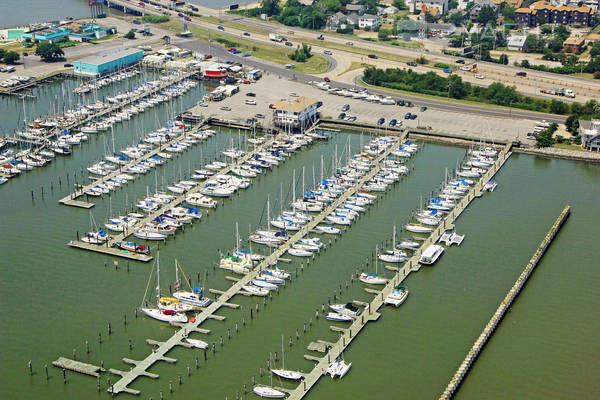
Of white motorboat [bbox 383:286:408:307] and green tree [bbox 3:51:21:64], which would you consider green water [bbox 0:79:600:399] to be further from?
green tree [bbox 3:51:21:64]

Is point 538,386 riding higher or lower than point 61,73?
lower

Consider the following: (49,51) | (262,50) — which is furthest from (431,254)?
(49,51)

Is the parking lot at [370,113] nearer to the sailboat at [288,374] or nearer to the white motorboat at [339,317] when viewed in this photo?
the white motorboat at [339,317]

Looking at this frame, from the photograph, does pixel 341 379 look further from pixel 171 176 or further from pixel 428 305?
pixel 171 176

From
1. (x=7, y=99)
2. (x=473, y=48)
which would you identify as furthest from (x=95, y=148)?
(x=473, y=48)

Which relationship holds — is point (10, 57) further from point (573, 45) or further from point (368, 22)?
point (573, 45)

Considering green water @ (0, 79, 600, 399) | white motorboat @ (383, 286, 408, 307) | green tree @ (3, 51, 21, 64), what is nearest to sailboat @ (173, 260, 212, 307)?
green water @ (0, 79, 600, 399)
